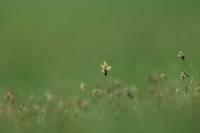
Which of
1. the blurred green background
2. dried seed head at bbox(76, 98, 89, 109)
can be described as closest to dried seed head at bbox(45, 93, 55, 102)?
dried seed head at bbox(76, 98, 89, 109)

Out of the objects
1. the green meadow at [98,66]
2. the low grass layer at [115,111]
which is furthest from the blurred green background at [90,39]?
the low grass layer at [115,111]

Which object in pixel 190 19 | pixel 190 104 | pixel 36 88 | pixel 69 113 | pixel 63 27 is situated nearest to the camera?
pixel 190 104

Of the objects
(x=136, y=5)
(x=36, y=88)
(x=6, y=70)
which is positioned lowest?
(x=36, y=88)

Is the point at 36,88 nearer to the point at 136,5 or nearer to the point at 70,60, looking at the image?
the point at 70,60

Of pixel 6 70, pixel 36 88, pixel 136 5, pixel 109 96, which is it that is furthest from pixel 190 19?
pixel 109 96

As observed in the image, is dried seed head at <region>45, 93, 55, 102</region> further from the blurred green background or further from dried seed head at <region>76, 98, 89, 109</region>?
the blurred green background

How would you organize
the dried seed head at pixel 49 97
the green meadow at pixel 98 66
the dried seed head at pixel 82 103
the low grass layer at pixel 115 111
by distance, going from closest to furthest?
1. the low grass layer at pixel 115 111
2. the green meadow at pixel 98 66
3. the dried seed head at pixel 82 103
4. the dried seed head at pixel 49 97

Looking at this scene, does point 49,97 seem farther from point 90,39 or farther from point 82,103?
point 90,39

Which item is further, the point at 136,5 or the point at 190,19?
the point at 136,5

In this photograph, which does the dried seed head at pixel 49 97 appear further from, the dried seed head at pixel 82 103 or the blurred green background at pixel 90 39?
the blurred green background at pixel 90 39
